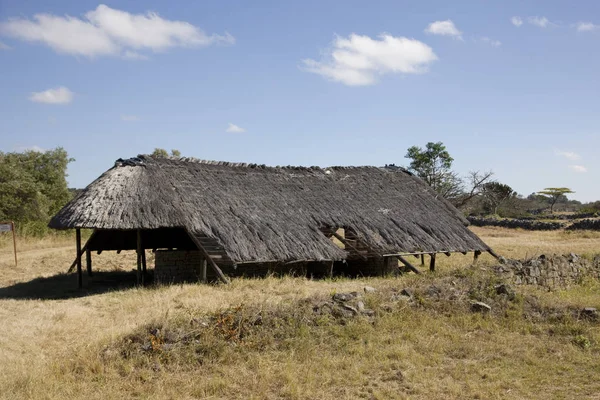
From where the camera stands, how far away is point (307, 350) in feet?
24.3

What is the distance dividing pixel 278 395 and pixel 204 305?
15.0 ft

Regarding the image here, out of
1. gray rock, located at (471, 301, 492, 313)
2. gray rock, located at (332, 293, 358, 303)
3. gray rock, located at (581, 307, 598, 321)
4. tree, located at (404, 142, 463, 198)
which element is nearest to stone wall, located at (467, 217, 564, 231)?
tree, located at (404, 142, 463, 198)

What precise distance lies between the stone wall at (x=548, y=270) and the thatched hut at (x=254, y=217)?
3.47 metres

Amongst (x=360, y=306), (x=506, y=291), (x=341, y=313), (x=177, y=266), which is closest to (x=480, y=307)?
(x=506, y=291)

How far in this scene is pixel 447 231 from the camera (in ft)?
57.0

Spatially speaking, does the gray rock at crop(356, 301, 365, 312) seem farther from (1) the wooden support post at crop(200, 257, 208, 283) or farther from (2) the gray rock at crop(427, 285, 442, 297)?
(1) the wooden support post at crop(200, 257, 208, 283)

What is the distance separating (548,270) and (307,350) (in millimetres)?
7771

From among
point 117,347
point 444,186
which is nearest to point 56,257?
point 117,347

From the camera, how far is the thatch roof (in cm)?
1332

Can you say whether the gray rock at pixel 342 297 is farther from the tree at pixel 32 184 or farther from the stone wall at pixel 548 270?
the tree at pixel 32 184

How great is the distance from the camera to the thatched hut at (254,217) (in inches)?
524

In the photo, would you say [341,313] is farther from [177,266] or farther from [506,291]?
[177,266]

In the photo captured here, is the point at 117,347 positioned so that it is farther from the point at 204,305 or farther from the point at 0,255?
the point at 0,255

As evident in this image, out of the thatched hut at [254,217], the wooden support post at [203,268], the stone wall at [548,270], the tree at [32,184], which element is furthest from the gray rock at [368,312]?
the tree at [32,184]
